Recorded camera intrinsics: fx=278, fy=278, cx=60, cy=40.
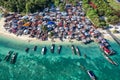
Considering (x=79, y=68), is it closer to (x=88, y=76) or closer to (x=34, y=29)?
(x=88, y=76)

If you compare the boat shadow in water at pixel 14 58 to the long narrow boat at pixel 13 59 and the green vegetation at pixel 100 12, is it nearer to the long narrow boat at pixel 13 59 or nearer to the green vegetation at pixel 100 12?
the long narrow boat at pixel 13 59

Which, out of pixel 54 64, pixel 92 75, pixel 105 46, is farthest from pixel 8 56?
pixel 105 46

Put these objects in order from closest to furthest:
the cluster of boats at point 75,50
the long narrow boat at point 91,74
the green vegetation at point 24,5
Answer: the long narrow boat at point 91,74 < the cluster of boats at point 75,50 < the green vegetation at point 24,5

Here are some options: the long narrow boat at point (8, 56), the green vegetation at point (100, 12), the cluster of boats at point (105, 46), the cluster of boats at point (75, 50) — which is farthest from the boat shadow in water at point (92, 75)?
the long narrow boat at point (8, 56)

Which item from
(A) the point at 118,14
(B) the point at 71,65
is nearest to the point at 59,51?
(B) the point at 71,65

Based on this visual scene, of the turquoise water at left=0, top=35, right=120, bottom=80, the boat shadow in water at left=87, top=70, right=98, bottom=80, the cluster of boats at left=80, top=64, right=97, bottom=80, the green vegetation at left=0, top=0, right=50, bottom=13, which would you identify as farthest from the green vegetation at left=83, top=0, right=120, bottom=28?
the boat shadow in water at left=87, top=70, right=98, bottom=80

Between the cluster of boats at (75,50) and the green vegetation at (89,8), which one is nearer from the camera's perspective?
the cluster of boats at (75,50)

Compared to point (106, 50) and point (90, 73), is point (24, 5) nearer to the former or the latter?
point (106, 50)
